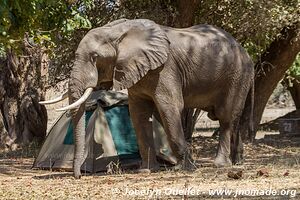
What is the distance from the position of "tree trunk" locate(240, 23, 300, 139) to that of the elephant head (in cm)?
567

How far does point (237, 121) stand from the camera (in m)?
12.1

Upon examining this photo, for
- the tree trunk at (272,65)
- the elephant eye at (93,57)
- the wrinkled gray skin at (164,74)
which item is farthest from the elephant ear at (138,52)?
the tree trunk at (272,65)

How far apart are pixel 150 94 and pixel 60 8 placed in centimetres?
275

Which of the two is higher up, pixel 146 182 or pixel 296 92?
pixel 146 182

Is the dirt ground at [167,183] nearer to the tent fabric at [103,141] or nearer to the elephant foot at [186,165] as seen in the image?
the elephant foot at [186,165]

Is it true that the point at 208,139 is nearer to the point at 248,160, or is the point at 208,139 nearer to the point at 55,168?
the point at 248,160

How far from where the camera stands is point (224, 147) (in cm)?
1186

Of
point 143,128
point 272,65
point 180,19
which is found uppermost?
point 180,19

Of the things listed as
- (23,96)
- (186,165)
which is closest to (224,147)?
(186,165)

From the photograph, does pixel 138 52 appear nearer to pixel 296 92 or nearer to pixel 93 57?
pixel 93 57


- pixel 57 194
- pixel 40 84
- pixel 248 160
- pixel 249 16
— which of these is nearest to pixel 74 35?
pixel 40 84

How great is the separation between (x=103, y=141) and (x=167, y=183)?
2.71m

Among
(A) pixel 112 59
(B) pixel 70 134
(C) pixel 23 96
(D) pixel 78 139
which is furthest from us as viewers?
(C) pixel 23 96

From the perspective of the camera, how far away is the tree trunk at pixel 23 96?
1752 centimetres
